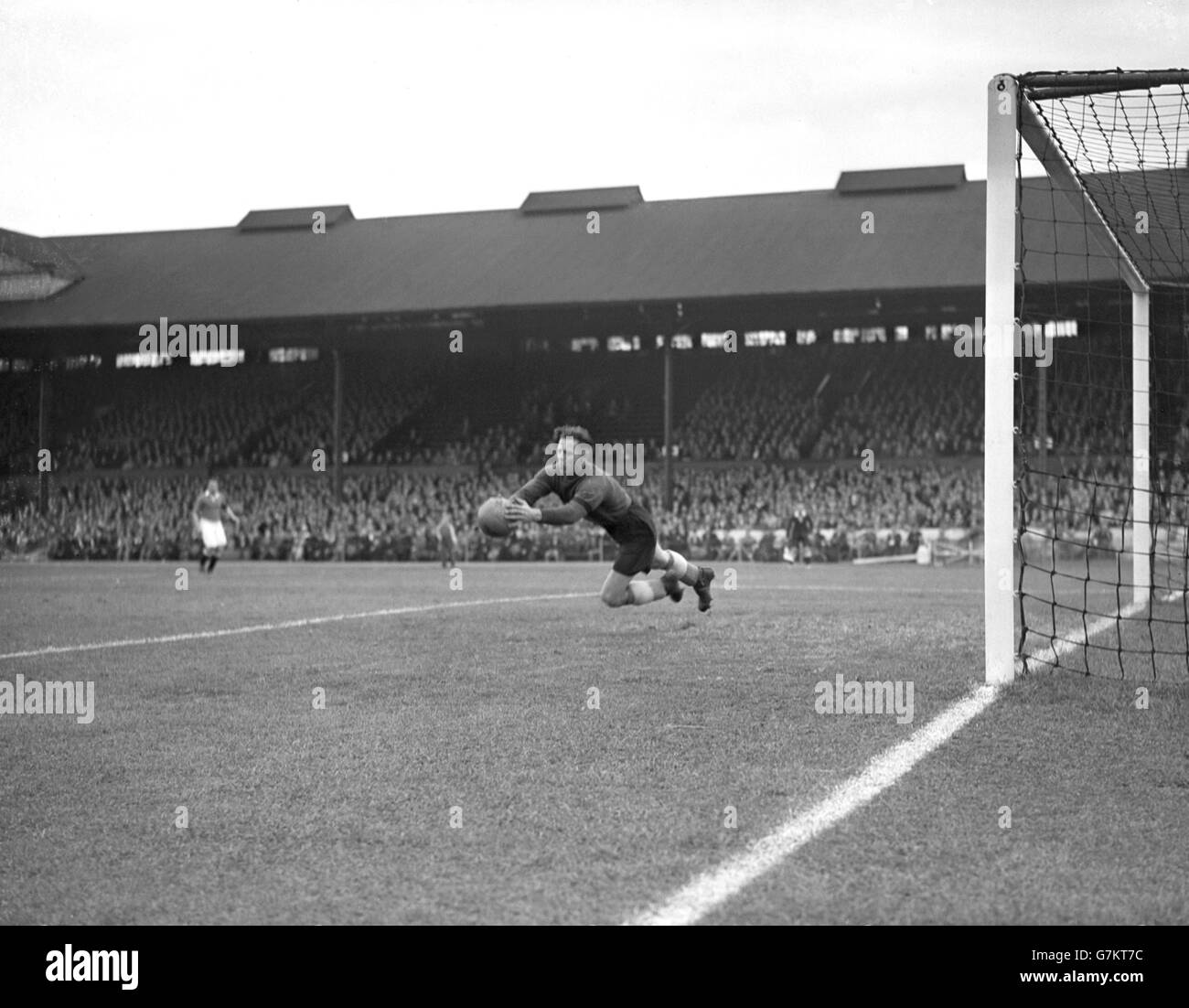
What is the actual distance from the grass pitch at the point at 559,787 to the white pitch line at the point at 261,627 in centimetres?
26

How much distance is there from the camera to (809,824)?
4.57m

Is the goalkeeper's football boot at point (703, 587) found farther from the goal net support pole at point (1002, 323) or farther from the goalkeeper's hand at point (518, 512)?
the goal net support pole at point (1002, 323)

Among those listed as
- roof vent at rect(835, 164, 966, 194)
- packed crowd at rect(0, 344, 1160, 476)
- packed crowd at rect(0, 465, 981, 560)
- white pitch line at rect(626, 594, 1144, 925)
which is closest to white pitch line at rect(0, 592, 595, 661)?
white pitch line at rect(626, 594, 1144, 925)

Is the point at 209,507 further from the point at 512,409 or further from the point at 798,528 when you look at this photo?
the point at 512,409

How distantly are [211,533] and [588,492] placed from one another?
1435 cm

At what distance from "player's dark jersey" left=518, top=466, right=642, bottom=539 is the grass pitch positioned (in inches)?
42.3

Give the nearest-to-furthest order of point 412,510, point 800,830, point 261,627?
point 800,830, point 261,627, point 412,510

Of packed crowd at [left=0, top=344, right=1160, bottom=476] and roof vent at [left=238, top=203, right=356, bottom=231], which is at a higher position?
roof vent at [left=238, top=203, right=356, bottom=231]

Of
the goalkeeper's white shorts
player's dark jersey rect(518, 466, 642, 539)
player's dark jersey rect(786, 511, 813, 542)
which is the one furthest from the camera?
player's dark jersey rect(786, 511, 813, 542)

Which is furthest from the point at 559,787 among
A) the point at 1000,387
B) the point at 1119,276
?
the point at 1119,276

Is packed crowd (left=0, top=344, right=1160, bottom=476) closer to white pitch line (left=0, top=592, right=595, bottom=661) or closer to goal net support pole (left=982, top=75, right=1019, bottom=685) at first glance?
white pitch line (left=0, top=592, right=595, bottom=661)

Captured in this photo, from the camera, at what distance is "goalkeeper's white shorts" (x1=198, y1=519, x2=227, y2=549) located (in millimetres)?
22750

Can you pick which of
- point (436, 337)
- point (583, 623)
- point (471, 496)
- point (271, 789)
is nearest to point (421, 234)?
point (436, 337)
